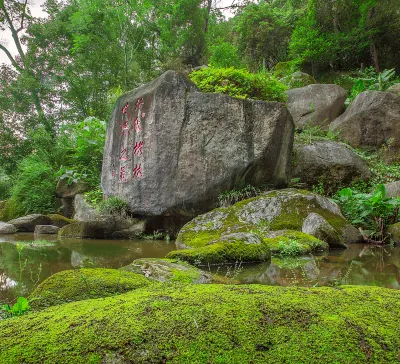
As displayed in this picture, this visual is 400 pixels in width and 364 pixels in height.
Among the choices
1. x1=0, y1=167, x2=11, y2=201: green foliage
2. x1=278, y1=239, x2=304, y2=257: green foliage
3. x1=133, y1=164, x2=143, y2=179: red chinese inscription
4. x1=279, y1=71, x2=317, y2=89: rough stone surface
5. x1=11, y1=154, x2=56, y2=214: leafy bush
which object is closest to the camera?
x1=278, y1=239, x2=304, y2=257: green foliage

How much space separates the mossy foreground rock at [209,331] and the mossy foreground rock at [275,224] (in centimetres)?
273

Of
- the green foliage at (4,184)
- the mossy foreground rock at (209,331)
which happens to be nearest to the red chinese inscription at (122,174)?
the mossy foreground rock at (209,331)

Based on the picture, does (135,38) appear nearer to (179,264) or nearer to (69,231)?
(69,231)

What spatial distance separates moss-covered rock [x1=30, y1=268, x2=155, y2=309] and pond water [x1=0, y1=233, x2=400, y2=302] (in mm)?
367

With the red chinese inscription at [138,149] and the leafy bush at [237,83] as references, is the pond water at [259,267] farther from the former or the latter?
the leafy bush at [237,83]

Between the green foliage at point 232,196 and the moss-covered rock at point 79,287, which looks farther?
the green foliage at point 232,196

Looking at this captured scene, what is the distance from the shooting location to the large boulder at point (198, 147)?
664cm

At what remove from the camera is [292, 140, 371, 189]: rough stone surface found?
26.7 feet

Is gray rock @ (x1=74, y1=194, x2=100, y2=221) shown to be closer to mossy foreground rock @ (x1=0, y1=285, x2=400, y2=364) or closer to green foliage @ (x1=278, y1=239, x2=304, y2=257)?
green foliage @ (x1=278, y1=239, x2=304, y2=257)

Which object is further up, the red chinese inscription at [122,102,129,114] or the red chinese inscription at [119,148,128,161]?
the red chinese inscription at [122,102,129,114]

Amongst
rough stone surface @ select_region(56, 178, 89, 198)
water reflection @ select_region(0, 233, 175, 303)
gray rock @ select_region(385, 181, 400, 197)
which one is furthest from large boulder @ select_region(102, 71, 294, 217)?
rough stone surface @ select_region(56, 178, 89, 198)

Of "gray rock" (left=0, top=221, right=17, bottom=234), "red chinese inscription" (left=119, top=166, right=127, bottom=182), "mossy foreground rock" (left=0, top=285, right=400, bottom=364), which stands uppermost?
"red chinese inscription" (left=119, top=166, right=127, bottom=182)

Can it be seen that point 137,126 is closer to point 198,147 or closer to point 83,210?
point 198,147

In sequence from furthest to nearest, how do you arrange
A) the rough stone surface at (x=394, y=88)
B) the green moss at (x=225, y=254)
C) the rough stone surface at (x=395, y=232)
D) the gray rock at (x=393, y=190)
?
the rough stone surface at (x=394, y=88) → the gray rock at (x=393, y=190) → the rough stone surface at (x=395, y=232) → the green moss at (x=225, y=254)
